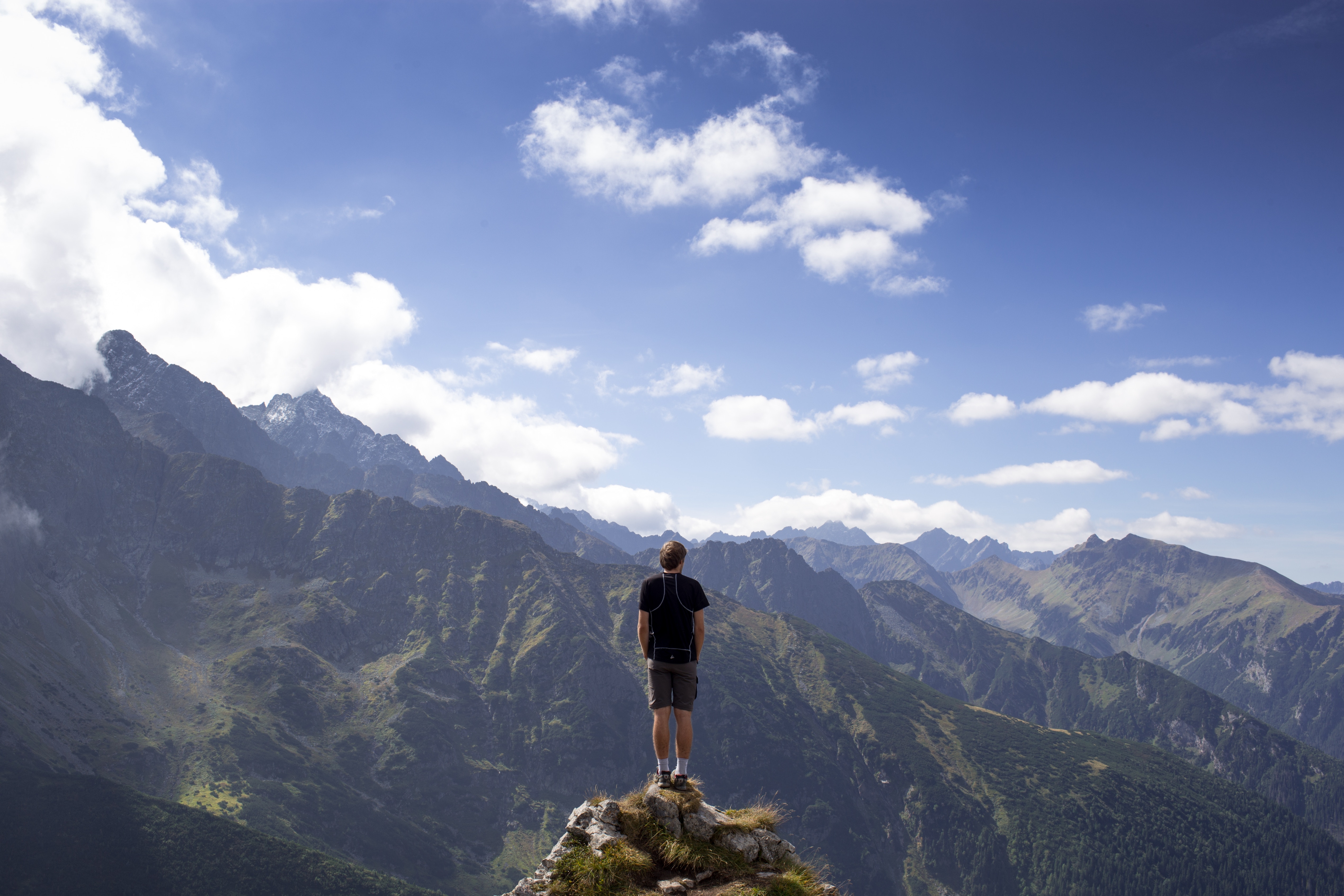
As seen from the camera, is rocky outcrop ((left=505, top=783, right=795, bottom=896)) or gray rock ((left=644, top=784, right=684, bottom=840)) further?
gray rock ((left=644, top=784, right=684, bottom=840))

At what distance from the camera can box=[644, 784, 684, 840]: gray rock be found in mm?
15656

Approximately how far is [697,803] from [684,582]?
17.5 ft

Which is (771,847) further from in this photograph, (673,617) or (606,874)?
(673,617)

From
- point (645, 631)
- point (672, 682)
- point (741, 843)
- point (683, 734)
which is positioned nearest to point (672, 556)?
point (645, 631)

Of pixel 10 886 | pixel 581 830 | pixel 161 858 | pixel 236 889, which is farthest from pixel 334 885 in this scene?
pixel 581 830

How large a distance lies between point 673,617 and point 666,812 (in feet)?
14.6

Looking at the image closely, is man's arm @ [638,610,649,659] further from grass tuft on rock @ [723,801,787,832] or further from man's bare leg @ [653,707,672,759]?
grass tuft on rock @ [723,801,787,832]

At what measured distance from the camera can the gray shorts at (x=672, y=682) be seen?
637 inches

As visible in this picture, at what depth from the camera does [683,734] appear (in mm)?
16578

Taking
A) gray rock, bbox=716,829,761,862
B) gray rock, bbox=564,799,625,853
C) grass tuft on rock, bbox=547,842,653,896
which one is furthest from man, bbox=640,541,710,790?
grass tuft on rock, bbox=547,842,653,896

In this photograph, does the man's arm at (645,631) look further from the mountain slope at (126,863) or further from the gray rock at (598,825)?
the mountain slope at (126,863)

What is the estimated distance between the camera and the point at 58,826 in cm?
19438

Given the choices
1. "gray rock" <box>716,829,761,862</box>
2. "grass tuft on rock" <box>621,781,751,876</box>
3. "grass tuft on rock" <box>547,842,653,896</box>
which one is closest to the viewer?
"grass tuft on rock" <box>547,842,653,896</box>

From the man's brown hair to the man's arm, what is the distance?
1169 mm
